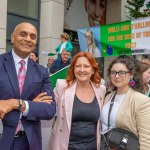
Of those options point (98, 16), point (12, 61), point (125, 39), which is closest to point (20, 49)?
point (12, 61)

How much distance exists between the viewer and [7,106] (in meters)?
2.68

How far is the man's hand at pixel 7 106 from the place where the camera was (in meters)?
2.66

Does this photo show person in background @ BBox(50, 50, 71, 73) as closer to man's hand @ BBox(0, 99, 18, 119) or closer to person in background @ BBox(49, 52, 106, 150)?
person in background @ BBox(49, 52, 106, 150)

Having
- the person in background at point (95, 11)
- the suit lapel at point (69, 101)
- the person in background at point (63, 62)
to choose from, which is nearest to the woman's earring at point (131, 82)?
the suit lapel at point (69, 101)

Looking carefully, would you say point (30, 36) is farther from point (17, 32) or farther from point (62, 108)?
point (62, 108)

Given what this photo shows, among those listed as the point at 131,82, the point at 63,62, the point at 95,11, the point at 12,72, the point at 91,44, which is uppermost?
the point at 95,11

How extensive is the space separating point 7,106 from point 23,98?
0.71ft

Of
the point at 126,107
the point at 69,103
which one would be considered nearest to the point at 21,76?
the point at 69,103

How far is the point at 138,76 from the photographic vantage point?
3.68m

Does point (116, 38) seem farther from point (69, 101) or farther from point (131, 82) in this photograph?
point (69, 101)

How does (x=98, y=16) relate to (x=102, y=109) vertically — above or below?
above

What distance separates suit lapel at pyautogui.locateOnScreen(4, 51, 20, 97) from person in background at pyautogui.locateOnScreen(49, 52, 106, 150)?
739mm

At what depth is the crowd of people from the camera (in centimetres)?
281

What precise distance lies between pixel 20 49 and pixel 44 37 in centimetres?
829
